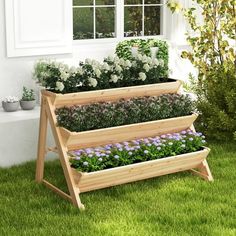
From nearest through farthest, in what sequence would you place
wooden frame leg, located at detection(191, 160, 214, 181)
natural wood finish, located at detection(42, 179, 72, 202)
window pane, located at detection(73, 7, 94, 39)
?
1. natural wood finish, located at detection(42, 179, 72, 202)
2. wooden frame leg, located at detection(191, 160, 214, 181)
3. window pane, located at detection(73, 7, 94, 39)

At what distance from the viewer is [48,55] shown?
596 cm

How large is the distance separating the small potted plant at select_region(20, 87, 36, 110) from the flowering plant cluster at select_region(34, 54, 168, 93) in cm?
77

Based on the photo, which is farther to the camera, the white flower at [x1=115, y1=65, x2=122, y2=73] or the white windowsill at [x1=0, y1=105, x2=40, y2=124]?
the white windowsill at [x1=0, y1=105, x2=40, y2=124]

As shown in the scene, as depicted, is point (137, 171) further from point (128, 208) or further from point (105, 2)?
point (105, 2)

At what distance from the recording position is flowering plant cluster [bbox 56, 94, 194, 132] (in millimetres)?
4559

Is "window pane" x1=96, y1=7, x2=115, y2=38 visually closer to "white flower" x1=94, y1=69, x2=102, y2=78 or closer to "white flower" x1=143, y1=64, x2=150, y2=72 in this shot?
"white flower" x1=143, y1=64, x2=150, y2=72

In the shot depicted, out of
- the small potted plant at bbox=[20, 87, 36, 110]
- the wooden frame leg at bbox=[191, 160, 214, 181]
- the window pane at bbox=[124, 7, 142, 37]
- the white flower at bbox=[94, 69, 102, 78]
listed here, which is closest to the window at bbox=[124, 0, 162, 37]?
the window pane at bbox=[124, 7, 142, 37]

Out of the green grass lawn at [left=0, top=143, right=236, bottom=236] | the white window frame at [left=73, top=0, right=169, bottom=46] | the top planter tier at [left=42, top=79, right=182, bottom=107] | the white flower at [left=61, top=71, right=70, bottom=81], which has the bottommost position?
the green grass lawn at [left=0, top=143, right=236, bottom=236]

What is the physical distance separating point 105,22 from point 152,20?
660mm

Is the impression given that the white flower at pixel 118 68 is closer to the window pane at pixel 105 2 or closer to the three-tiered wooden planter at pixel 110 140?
the three-tiered wooden planter at pixel 110 140

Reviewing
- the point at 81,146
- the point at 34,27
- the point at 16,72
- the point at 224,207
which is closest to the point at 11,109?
the point at 16,72

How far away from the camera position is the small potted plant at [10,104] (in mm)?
5621

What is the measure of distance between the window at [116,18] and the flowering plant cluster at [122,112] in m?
1.80

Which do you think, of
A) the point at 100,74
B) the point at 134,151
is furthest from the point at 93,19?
the point at 134,151
